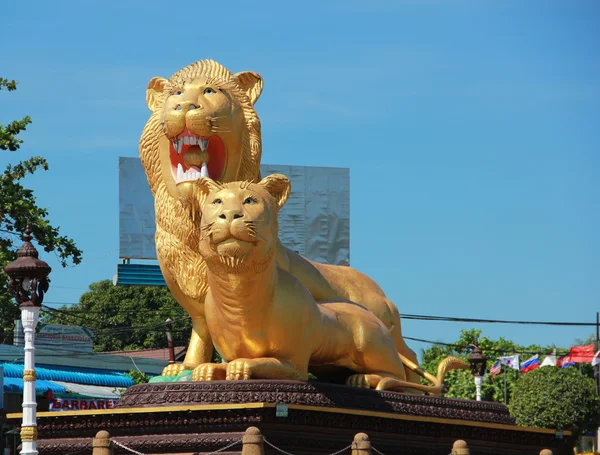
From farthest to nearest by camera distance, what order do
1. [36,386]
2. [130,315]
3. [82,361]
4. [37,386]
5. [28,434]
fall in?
[130,315]
[82,361]
[37,386]
[36,386]
[28,434]

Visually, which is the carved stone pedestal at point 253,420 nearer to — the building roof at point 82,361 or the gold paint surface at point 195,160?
the gold paint surface at point 195,160

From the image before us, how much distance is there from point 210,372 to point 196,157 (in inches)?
86.0

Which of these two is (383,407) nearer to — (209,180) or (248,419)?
(248,419)

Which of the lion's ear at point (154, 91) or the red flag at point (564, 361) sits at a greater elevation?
the red flag at point (564, 361)

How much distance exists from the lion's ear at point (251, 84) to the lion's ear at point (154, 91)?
83 centimetres

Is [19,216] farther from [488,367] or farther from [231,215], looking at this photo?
[488,367]

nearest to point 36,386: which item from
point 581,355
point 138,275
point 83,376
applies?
point 83,376

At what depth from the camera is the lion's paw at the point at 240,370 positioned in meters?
11.8

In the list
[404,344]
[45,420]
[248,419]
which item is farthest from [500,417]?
[45,420]

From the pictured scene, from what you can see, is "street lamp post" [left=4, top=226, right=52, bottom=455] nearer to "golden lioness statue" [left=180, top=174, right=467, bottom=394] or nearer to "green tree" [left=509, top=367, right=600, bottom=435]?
"golden lioness statue" [left=180, top=174, right=467, bottom=394]

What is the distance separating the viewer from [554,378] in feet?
99.8

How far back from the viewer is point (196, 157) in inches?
497

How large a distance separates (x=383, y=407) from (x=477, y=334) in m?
25.3

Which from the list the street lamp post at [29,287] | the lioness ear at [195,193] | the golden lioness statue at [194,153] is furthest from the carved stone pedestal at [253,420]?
the lioness ear at [195,193]
